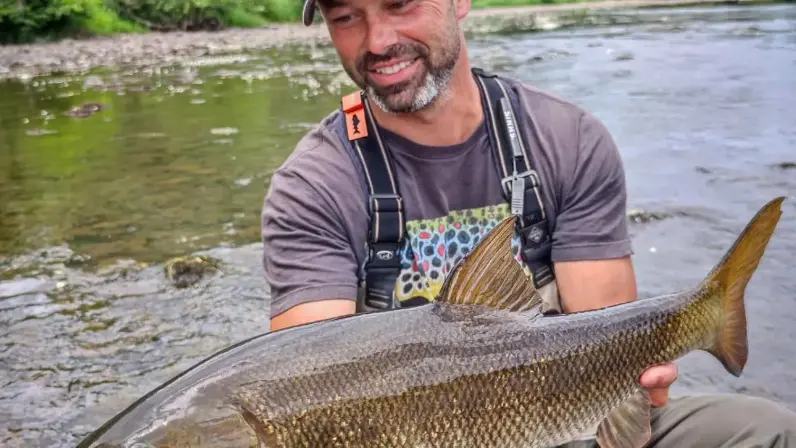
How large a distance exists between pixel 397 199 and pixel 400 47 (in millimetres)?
548

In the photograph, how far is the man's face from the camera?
9.24 feet

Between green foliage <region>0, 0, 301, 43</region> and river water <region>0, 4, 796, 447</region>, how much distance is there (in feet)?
42.4

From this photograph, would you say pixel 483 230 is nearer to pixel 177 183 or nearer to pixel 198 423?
pixel 198 423

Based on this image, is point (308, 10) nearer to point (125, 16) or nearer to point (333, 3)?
point (333, 3)

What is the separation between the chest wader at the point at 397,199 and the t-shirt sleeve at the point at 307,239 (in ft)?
0.30

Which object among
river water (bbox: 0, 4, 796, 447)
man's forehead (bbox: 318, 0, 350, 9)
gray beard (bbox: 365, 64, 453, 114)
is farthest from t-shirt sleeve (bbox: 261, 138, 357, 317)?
river water (bbox: 0, 4, 796, 447)

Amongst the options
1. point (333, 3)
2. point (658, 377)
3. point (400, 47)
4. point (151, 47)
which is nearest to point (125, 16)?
point (151, 47)

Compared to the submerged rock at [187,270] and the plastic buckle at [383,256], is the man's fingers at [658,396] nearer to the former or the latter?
the plastic buckle at [383,256]

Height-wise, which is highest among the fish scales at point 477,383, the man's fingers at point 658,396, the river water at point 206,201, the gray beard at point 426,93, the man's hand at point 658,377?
the gray beard at point 426,93

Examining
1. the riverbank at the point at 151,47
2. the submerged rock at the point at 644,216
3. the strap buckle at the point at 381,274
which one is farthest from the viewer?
the riverbank at the point at 151,47

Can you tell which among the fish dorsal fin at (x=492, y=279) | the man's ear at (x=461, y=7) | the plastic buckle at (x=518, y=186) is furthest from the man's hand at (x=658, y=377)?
the man's ear at (x=461, y=7)

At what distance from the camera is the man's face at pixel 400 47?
2.82m

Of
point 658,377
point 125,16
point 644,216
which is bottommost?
point 125,16

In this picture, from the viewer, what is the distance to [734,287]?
2.34 meters
